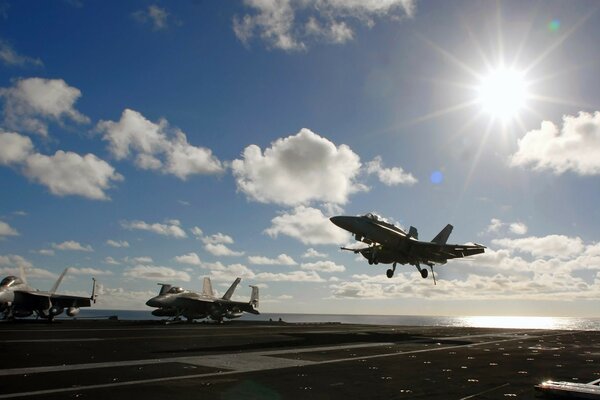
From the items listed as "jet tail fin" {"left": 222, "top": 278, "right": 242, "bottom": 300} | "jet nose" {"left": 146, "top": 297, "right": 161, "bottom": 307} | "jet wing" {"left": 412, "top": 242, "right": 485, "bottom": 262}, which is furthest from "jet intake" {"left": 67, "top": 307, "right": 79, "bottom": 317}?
"jet wing" {"left": 412, "top": 242, "right": 485, "bottom": 262}

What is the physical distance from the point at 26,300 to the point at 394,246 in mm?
39239

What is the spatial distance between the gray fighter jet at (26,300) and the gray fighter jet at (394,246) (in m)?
32.2

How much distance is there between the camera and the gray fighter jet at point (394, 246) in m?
46.5

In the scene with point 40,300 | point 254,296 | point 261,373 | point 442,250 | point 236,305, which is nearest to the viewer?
point 261,373

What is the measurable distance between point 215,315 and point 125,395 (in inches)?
2121

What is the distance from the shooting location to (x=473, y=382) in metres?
13.4

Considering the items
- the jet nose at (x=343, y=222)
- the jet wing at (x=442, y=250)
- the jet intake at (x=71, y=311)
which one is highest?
the jet nose at (x=343, y=222)

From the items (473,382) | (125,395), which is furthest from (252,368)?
(473,382)

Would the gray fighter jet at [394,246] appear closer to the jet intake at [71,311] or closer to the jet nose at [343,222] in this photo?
the jet nose at [343,222]

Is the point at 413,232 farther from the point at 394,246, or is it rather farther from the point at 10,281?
the point at 10,281

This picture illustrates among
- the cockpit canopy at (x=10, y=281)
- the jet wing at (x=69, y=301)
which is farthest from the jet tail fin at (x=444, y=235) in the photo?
the cockpit canopy at (x=10, y=281)

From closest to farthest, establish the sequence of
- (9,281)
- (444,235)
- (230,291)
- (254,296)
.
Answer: (9,281) → (444,235) → (230,291) → (254,296)

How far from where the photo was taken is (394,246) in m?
48.8

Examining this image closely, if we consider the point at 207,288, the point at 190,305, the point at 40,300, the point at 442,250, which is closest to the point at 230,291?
the point at 207,288
